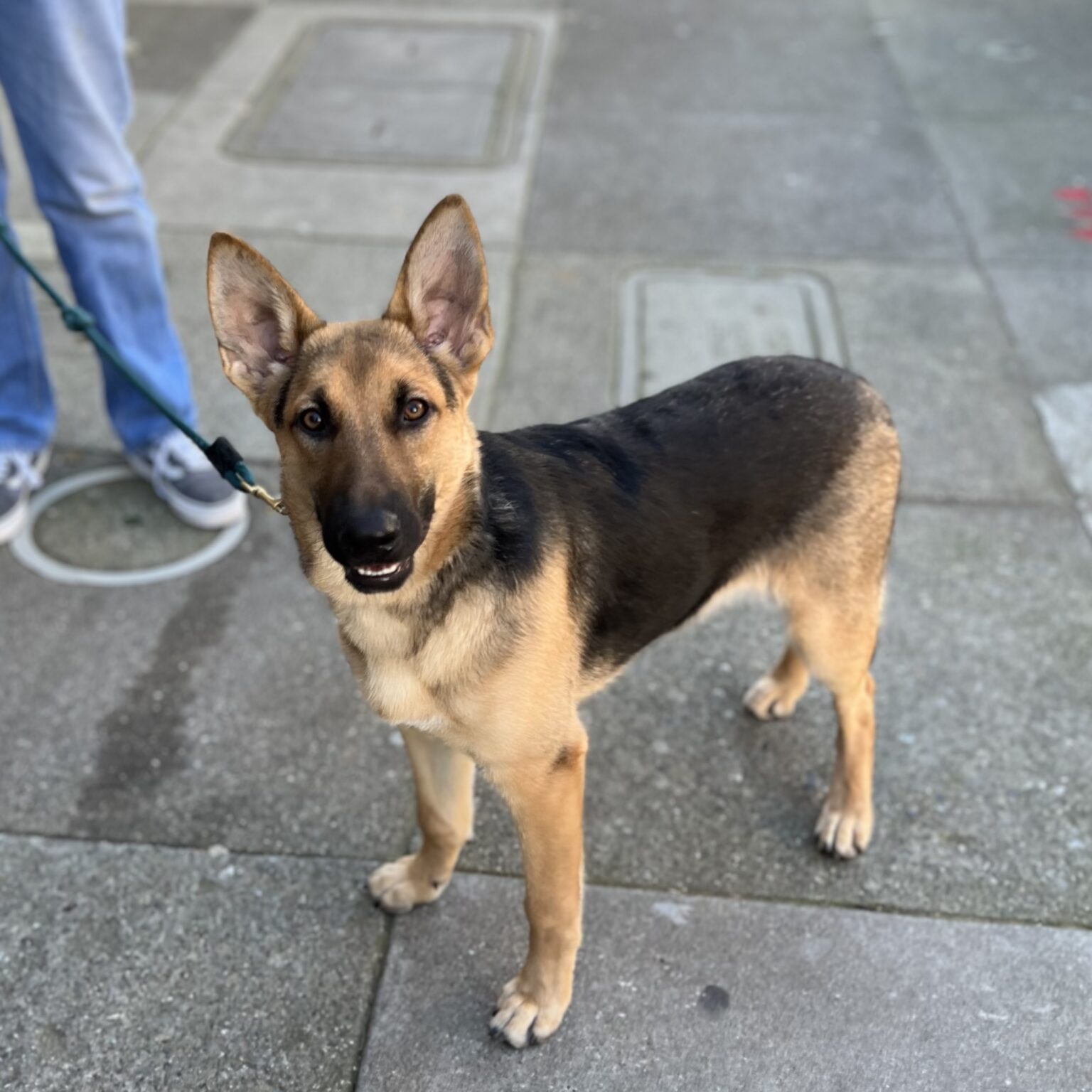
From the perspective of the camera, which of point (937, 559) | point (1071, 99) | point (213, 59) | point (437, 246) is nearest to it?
point (437, 246)

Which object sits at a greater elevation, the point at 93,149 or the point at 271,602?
the point at 93,149

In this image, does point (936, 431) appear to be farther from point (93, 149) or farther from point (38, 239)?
point (38, 239)

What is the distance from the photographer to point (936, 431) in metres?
4.76

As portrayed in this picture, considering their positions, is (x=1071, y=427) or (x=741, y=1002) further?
(x=1071, y=427)

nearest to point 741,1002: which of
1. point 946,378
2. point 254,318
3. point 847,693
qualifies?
point 847,693

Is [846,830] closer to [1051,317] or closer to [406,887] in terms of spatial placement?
[406,887]

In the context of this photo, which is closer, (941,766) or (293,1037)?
(293,1037)

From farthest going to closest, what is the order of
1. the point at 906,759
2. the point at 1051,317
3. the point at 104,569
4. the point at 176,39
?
1. the point at 176,39
2. the point at 1051,317
3. the point at 104,569
4. the point at 906,759

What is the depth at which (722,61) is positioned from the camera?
8570 millimetres

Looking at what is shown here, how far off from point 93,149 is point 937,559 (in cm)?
342

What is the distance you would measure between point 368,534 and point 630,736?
1646mm

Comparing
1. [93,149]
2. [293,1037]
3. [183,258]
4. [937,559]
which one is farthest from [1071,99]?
[293,1037]

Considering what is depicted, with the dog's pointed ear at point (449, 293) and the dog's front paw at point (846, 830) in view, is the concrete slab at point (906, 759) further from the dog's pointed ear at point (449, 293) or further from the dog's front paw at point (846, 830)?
the dog's pointed ear at point (449, 293)

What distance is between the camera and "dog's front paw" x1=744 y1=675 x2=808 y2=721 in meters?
3.46
